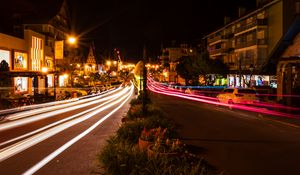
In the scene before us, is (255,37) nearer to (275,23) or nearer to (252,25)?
(252,25)

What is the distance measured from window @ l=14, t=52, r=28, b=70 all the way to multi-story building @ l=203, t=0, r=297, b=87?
26.2 metres

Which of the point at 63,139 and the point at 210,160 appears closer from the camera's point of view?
the point at 210,160

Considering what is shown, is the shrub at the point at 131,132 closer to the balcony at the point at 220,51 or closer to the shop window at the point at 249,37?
the shop window at the point at 249,37

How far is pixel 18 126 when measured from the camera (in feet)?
52.4

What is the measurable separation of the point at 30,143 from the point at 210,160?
20.3 ft

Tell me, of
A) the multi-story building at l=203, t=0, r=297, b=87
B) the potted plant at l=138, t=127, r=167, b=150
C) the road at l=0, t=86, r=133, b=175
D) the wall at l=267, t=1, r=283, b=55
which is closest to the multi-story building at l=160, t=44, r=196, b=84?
the multi-story building at l=203, t=0, r=297, b=87

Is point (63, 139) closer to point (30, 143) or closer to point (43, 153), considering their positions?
point (30, 143)

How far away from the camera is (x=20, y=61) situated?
35.2 metres

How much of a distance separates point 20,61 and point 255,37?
34.1 meters

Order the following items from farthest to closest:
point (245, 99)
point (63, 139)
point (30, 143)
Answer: point (245, 99) < point (63, 139) < point (30, 143)

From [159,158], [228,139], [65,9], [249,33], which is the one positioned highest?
[65,9]

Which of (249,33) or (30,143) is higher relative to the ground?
(249,33)

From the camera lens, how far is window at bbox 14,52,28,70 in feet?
111

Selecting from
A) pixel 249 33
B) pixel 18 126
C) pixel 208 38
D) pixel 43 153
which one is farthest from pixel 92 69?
pixel 43 153
